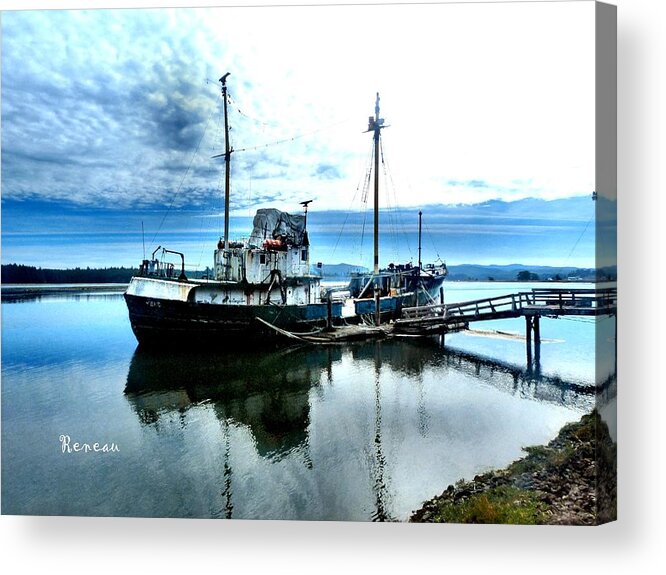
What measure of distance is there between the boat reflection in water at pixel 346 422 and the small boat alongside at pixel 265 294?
18.1 inches

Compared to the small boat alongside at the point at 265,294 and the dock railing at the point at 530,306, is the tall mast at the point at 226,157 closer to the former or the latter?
the small boat alongside at the point at 265,294

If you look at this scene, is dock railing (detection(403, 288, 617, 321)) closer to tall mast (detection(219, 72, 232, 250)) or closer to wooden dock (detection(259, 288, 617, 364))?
wooden dock (detection(259, 288, 617, 364))

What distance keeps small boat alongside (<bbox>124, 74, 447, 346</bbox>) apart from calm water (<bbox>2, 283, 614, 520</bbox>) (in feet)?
1.00

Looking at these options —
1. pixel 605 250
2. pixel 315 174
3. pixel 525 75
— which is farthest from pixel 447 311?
pixel 525 75

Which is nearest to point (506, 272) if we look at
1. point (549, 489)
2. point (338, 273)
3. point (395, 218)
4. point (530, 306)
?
point (530, 306)

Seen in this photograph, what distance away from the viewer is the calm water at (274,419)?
14.6ft

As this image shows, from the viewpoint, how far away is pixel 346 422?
4.67m

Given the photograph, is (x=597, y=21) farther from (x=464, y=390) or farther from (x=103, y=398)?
(x=103, y=398)

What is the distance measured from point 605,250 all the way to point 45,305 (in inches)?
222

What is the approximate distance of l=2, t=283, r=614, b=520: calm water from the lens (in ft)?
14.6
